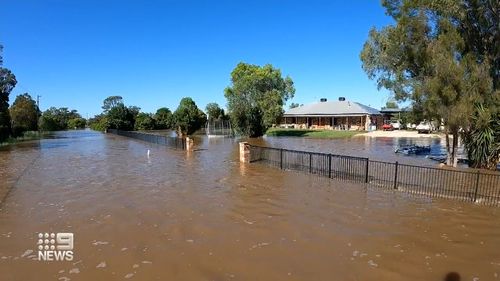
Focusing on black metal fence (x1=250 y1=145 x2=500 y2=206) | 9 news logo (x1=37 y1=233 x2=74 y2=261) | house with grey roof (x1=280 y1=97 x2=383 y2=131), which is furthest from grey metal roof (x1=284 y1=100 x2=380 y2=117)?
9 news logo (x1=37 y1=233 x2=74 y2=261)

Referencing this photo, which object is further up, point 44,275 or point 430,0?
point 430,0

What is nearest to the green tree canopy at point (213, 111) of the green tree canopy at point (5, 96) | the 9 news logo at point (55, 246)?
the green tree canopy at point (5, 96)

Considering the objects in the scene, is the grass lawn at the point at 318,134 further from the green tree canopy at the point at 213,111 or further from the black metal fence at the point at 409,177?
the black metal fence at the point at 409,177

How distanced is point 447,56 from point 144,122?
270 ft

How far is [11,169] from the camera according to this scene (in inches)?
838

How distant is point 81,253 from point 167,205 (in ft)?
13.7

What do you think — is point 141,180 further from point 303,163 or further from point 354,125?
point 354,125

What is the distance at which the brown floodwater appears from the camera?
6.83 m

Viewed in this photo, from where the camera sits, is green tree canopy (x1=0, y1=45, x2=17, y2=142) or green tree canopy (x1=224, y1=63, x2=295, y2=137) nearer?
green tree canopy (x1=0, y1=45, x2=17, y2=142)

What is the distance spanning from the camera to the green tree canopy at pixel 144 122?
92125 millimetres

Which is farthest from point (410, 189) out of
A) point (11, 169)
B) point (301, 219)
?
point (11, 169)

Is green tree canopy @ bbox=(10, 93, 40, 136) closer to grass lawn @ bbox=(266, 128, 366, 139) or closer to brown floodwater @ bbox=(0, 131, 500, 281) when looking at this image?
grass lawn @ bbox=(266, 128, 366, 139)

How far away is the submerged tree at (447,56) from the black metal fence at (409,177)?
129 inches

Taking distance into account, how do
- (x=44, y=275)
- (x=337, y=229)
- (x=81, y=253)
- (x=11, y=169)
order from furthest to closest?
(x=11, y=169) < (x=337, y=229) < (x=81, y=253) < (x=44, y=275)
